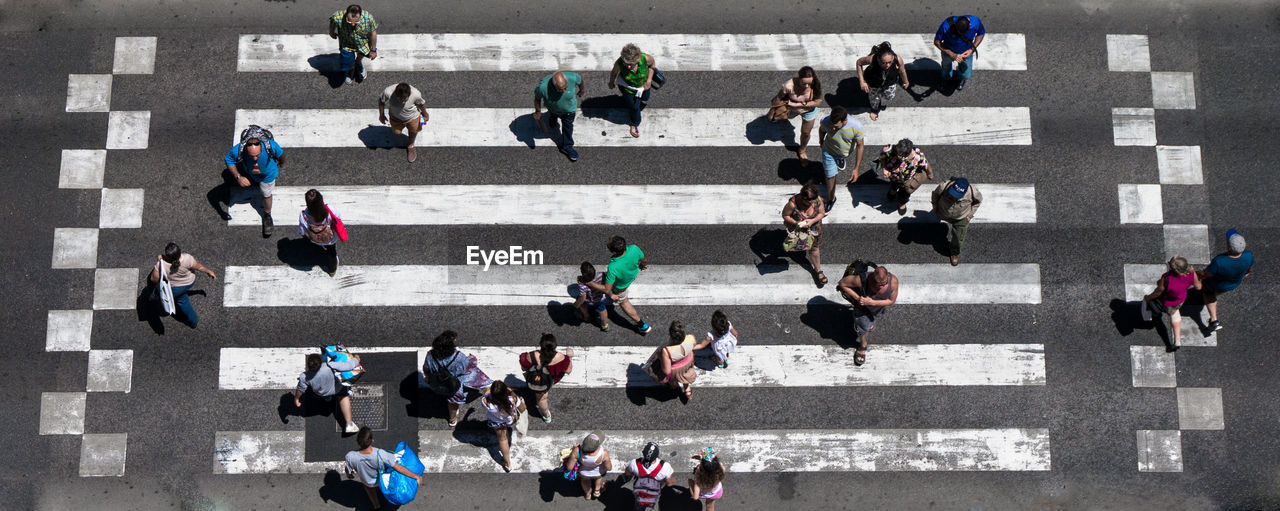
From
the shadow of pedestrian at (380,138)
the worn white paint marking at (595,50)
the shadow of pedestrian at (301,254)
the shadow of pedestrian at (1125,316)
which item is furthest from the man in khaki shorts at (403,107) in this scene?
the shadow of pedestrian at (1125,316)

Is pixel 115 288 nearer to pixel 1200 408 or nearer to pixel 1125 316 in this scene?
pixel 1125 316

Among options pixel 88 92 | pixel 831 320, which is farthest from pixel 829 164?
pixel 88 92

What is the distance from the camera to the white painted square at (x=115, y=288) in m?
12.9

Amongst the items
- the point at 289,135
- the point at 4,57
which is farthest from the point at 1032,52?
the point at 4,57

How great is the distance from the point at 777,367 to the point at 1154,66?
24.0ft

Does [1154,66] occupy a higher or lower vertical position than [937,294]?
higher

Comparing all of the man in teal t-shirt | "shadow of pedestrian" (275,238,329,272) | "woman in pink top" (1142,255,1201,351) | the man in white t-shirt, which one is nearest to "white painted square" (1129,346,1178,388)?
"woman in pink top" (1142,255,1201,351)

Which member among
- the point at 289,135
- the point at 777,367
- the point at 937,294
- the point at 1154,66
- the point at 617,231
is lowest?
the point at 777,367

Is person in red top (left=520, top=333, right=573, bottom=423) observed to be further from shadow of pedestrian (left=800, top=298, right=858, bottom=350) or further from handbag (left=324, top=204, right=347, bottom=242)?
A: shadow of pedestrian (left=800, top=298, right=858, bottom=350)

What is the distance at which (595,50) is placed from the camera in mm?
14227

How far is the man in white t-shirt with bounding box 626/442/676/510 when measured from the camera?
36.5 feet

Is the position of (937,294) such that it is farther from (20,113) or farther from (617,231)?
(20,113)

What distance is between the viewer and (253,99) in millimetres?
13820

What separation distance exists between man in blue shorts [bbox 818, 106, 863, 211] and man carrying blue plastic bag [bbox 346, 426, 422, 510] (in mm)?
6537
